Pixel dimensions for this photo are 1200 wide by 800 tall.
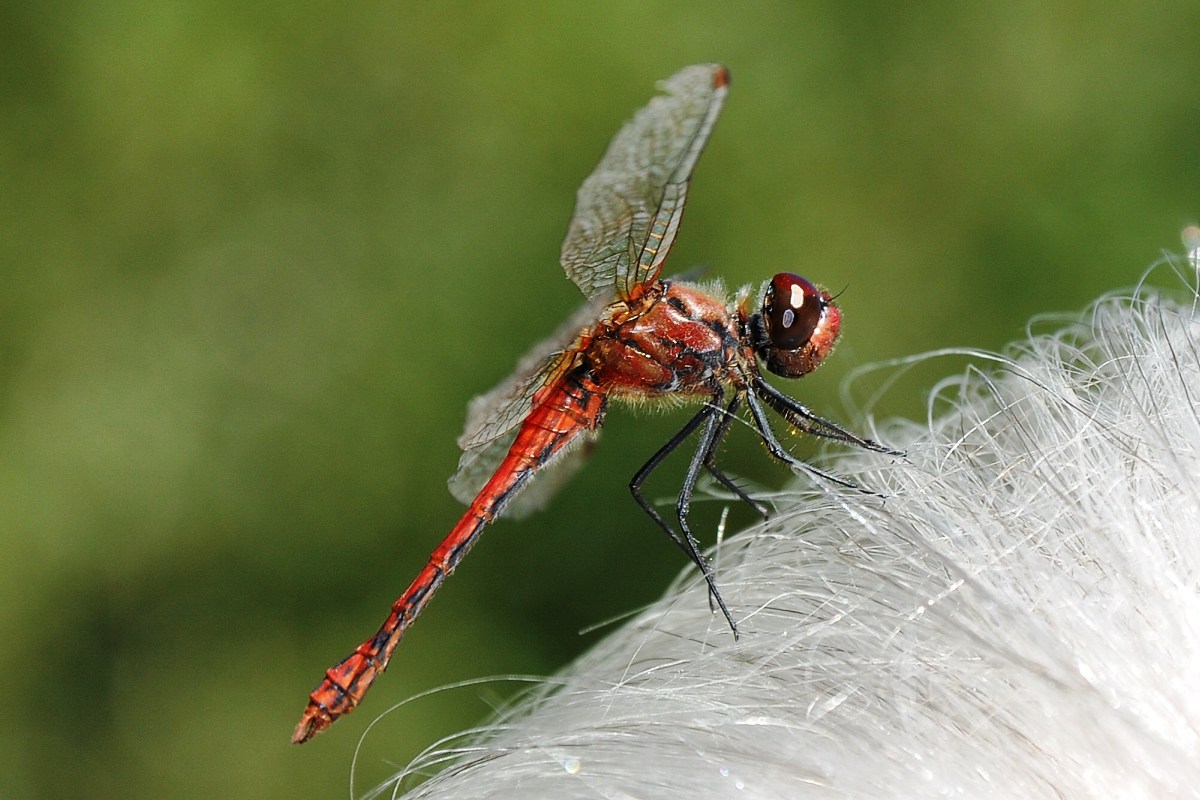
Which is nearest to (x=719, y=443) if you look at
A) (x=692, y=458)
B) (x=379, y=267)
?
(x=692, y=458)

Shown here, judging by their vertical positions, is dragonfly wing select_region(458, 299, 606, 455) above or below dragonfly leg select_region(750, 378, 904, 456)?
above

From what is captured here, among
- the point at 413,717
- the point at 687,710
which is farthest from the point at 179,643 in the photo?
the point at 687,710

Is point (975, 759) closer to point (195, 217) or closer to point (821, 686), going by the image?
point (821, 686)

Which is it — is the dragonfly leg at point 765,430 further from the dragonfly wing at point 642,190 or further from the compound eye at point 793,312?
the dragonfly wing at point 642,190

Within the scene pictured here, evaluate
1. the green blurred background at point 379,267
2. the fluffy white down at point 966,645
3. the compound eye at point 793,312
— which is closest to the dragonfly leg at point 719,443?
the compound eye at point 793,312

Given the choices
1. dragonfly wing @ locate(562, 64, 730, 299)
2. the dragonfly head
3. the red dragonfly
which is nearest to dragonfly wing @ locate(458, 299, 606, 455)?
the red dragonfly

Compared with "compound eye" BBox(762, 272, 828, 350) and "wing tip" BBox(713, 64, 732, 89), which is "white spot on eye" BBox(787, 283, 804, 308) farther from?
"wing tip" BBox(713, 64, 732, 89)

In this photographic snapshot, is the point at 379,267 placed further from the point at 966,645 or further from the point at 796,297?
the point at 966,645
